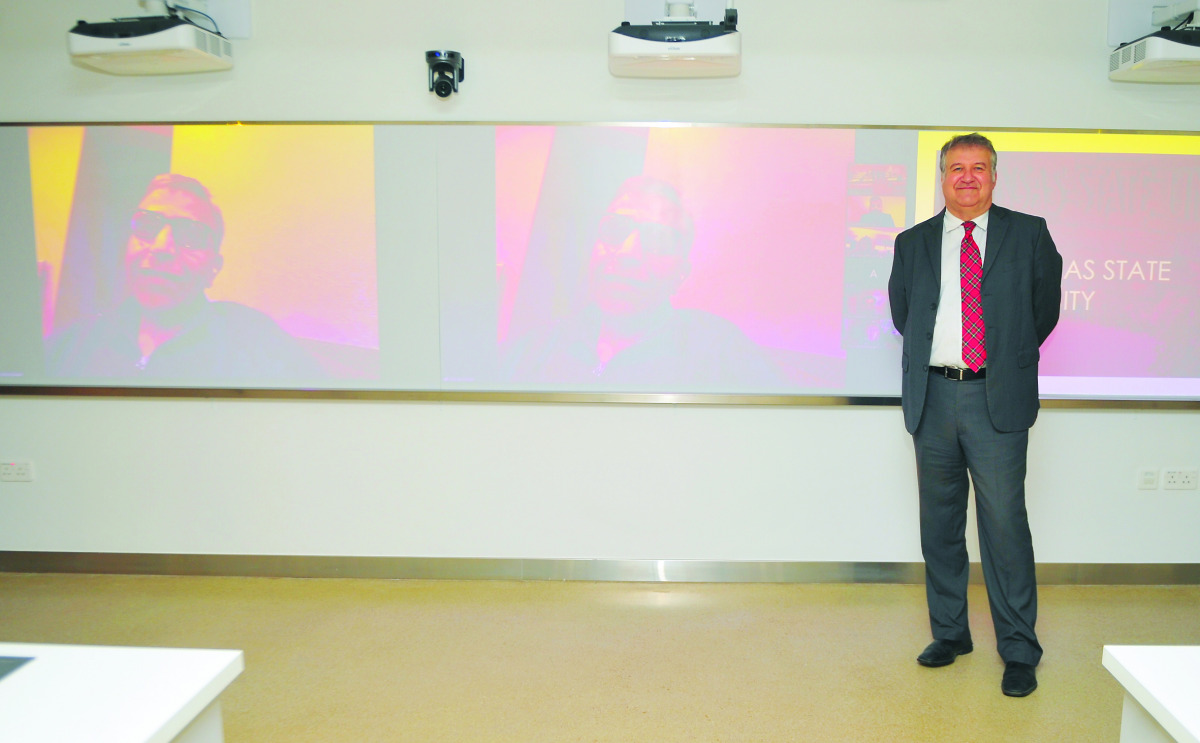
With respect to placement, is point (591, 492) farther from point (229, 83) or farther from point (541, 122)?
point (229, 83)

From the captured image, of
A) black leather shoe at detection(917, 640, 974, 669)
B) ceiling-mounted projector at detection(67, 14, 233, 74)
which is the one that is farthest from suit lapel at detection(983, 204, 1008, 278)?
ceiling-mounted projector at detection(67, 14, 233, 74)

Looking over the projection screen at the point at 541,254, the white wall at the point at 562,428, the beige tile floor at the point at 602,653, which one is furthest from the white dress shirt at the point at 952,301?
the beige tile floor at the point at 602,653

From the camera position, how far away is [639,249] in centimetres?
313

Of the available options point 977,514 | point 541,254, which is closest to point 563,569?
point 541,254

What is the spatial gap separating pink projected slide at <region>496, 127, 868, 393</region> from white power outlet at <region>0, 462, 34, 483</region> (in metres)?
2.25

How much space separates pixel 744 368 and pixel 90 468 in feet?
9.78

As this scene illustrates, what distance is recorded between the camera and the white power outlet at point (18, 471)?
333 cm

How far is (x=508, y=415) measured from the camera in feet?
10.6

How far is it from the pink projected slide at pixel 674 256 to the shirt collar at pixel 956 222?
580mm

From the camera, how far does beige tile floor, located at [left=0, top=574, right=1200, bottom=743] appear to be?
88.0 inches

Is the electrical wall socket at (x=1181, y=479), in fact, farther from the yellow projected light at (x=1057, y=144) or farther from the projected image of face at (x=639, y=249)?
the projected image of face at (x=639, y=249)

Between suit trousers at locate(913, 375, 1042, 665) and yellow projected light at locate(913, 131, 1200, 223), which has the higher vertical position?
yellow projected light at locate(913, 131, 1200, 223)

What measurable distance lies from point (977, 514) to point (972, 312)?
694mm

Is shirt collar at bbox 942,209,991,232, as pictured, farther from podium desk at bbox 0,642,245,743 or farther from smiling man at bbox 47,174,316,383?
smiling man at bbox 47,174,316,383
